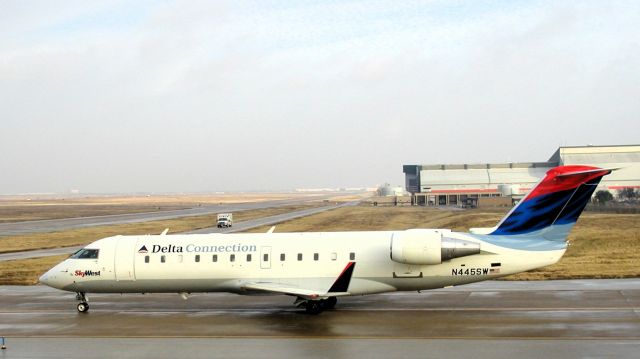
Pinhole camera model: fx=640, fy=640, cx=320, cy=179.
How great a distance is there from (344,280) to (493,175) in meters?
112

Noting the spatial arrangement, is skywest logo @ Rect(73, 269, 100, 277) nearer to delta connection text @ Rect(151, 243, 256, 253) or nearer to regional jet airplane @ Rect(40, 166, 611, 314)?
regional jet airplane @ Rect(40, 166, 611, 314)

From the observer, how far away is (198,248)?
22234 millimetres

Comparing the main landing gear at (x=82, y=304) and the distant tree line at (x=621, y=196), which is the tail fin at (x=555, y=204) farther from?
the distant tree line at (x=621, y=196)

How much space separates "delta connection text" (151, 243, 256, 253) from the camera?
72.0 ft

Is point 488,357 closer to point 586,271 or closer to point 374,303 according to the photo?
point 374,303

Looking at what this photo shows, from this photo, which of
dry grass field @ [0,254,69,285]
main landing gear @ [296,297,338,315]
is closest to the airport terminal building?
dry grass field @ [0,254,69,285]

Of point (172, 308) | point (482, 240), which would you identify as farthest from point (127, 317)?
point (482, 240)

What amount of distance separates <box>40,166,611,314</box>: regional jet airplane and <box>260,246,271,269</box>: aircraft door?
0.03 m

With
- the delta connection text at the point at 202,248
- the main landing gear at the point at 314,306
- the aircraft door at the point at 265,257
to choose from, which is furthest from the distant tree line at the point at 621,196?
the delta connection text at the point at 202,248

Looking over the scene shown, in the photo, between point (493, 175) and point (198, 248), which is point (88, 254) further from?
point (493, 175)

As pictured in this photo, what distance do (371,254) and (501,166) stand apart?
11295 cm

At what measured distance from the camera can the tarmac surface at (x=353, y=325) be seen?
642 inches

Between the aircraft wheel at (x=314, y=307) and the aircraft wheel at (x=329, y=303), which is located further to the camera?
the aircraft wheel at (x=329, y=303)

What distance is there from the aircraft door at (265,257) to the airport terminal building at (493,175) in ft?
327
